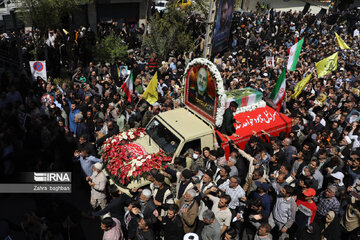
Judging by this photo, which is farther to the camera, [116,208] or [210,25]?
[210,25]

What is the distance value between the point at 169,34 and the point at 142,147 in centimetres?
1149

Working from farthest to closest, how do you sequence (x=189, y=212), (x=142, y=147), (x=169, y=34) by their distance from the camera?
1. (x=169, y=34)
2. (x=142, y=147)
3. (x=189, y=212)

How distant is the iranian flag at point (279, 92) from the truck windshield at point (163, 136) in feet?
15.1

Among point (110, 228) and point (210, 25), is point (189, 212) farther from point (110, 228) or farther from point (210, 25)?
point (210, 25)

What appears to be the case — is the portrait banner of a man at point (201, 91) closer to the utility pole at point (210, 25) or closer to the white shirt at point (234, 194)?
the white shirt at point (234, 194)

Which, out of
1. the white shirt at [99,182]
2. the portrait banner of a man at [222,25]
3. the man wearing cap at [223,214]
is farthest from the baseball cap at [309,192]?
the portrait banner of a man at [222,25]

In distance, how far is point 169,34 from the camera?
17422 millimetres

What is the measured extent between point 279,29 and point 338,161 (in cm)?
1967

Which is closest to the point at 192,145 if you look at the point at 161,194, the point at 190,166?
the point at 190,166

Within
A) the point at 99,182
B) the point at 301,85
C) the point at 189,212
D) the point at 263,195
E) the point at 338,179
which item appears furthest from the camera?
the point at 301,85

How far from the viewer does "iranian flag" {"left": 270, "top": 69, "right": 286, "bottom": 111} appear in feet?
33.1

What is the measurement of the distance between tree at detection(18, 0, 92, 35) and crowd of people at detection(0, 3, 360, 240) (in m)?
0.57

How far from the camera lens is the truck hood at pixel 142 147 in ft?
24.5

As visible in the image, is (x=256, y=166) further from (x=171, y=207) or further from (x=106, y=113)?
(x=106, y=113)
